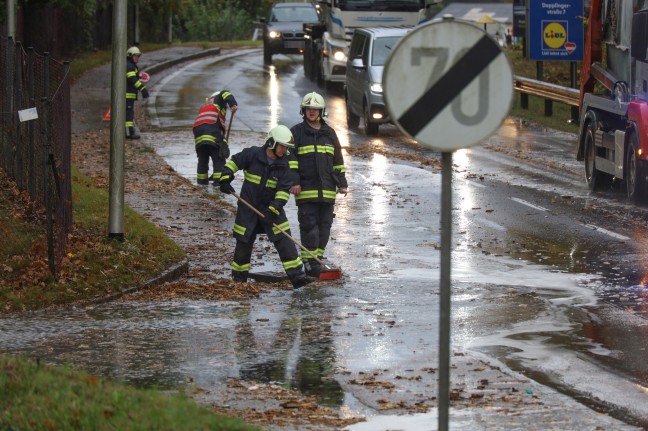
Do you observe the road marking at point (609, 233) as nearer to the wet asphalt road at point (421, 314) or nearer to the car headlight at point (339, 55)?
the wet asphalt road at point (421, 314)

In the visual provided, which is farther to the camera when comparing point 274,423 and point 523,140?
point 523,140

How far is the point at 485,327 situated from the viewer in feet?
35.3

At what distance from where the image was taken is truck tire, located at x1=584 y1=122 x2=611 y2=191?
65.0 ft

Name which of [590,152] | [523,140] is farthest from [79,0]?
[590,152]

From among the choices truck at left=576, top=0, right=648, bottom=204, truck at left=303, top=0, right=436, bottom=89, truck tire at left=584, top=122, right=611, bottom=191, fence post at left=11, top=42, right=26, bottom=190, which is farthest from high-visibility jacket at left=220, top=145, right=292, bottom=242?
truck at left=303, top=0, right=436, bottom=89

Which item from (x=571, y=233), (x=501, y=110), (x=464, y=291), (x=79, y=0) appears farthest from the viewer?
(x=79, y=0)

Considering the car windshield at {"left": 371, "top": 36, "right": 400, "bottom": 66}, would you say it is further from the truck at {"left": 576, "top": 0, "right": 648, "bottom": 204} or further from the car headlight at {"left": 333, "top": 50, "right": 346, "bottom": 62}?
the truck at {"left": 576, "top": 0, "right": 648, "bottom": 204}

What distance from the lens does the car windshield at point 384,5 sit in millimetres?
33906

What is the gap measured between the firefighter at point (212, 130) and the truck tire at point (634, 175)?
5.22 meters

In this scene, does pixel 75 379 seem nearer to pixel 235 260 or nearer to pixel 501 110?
pixel 501 110

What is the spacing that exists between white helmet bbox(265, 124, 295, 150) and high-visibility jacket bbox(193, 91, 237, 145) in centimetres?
638

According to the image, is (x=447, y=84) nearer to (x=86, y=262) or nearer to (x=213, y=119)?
(x=86, y=262)

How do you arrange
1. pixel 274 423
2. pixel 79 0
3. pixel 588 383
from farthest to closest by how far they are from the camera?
pixel 79 0, pixel 588 383, pixel 274 423

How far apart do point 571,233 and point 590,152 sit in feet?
15.9
